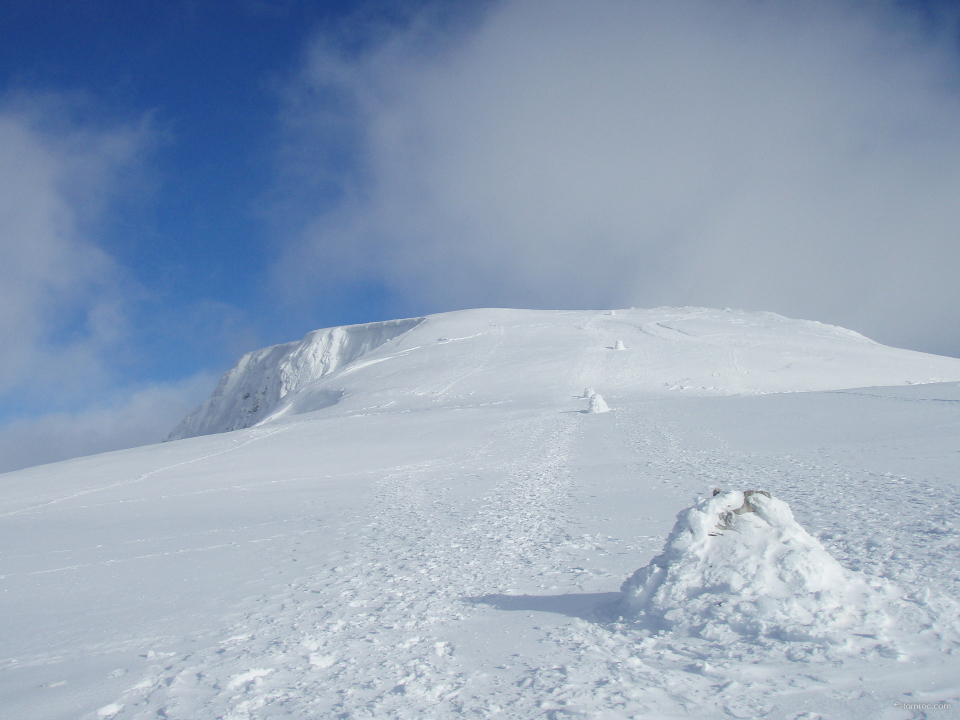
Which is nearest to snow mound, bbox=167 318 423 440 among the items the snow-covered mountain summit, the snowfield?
the snow-covered mountain summit

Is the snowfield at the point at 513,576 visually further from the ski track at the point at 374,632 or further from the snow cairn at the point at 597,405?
the snow cairn at the point at 597,405

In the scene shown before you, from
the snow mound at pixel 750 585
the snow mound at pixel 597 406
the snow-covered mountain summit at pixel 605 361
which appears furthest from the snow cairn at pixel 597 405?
the snow mound at pixel 750 585

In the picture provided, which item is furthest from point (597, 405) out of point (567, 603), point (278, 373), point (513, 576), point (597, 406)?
point (278, 373)

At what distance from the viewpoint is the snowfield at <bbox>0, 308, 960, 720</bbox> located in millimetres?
3387

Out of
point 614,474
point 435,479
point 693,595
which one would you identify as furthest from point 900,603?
point 435,479

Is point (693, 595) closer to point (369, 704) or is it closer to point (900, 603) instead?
point (900, 603)

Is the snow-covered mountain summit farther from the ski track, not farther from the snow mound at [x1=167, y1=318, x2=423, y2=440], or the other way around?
the ski track

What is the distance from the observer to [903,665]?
3203 mm

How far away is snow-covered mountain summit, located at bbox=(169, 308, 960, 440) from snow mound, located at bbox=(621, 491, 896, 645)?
721 inches

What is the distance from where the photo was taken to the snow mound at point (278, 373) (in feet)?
192

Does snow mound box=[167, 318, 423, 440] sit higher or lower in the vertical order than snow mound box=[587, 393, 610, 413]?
higher

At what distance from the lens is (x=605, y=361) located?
28.3 metres

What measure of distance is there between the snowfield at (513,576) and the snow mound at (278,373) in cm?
4330

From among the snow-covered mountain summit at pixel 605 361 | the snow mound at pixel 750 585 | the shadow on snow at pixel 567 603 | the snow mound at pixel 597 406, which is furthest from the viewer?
the snow-covered mountain summit at pixel 605 361
